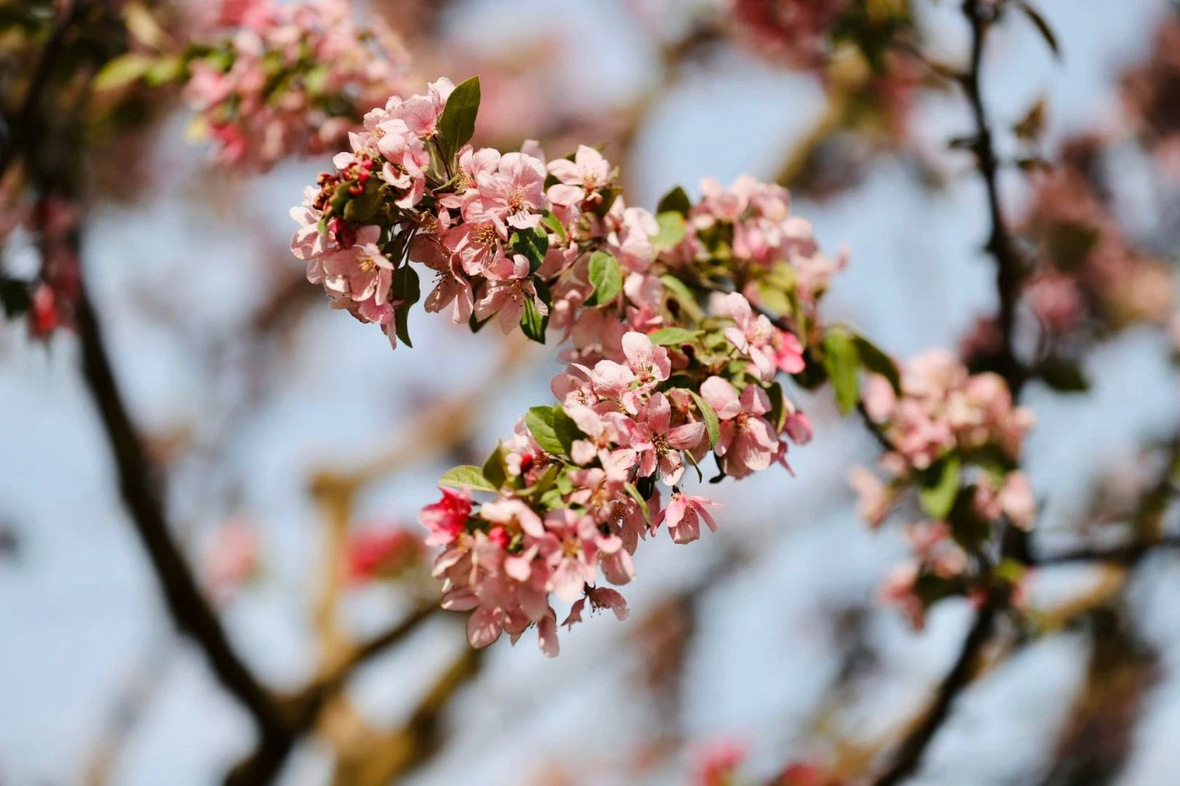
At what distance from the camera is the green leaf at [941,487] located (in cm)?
182

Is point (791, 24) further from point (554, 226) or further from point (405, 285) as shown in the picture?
point (405, 285)

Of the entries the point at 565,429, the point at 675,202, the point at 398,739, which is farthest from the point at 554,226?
the point at 398,739

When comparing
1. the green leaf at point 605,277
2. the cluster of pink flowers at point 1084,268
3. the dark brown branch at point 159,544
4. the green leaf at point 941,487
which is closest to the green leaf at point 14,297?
the dark brown branch at point 159,544

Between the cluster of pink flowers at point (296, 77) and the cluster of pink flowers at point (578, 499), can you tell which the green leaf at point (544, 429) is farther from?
the cluster of pink flowers at point (296, 77)

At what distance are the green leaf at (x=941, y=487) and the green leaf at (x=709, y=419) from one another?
80 centimetres

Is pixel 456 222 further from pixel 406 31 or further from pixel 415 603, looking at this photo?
pixel 406 31

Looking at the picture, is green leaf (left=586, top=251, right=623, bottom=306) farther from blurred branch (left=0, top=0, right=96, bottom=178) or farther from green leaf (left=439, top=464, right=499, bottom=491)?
blurred branch (left=0, top=0, right=96, bottom=178)

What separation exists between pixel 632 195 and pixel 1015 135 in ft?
12.0

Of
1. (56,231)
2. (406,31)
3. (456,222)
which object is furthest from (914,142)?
(456,222)

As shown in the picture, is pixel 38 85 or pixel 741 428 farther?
pixel 38 85

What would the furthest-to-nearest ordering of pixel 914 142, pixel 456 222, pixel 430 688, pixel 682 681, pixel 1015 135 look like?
pixel 682 681
pixel 914 142
pixel 430 688
pixel 1015 135
pixel 456 222

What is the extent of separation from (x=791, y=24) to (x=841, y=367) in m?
1.37

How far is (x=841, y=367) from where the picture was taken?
164 centimetres

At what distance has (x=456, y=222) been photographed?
1181mm
